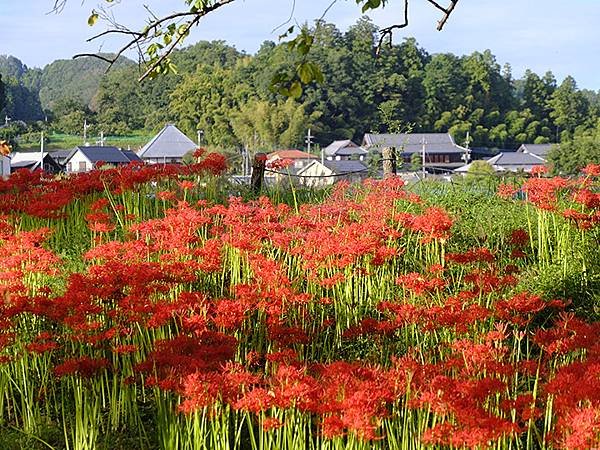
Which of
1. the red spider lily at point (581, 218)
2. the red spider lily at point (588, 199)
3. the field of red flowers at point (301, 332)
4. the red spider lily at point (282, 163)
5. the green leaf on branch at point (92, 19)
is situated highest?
the green leaf on branch at point (92, 19)

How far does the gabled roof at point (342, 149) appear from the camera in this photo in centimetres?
7094

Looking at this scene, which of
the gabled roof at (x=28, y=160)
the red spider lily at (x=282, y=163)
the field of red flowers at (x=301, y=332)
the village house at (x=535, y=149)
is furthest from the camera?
the village house at (x=535, y=149)

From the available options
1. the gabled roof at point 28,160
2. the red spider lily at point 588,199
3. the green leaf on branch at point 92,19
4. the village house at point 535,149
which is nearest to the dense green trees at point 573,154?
the village house at point 535,149

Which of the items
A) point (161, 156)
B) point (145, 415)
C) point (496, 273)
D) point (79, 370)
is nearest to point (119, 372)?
point (145, 415)

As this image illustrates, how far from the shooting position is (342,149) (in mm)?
72000

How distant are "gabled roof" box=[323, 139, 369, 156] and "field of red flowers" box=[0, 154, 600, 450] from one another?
208ft

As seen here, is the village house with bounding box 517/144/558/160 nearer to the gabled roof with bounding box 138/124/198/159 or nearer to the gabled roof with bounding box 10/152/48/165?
the gabled roof with bounding box 138/124/198/159

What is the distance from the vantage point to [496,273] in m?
5.66

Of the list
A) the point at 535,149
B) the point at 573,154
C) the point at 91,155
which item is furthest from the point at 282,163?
the point at 535,149

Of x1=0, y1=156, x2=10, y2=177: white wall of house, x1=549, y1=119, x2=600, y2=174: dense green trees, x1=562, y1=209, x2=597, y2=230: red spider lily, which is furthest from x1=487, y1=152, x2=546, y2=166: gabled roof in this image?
x1=562, y1=209, x2=597, y2=230: red spider lily

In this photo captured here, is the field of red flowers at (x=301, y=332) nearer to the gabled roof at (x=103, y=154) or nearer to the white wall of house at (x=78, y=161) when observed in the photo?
the gabled roof at (x=103, y=154)

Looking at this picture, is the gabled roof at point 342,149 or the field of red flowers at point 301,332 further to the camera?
the gabled roof at point 342,149

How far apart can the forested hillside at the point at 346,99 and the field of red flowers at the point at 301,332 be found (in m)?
56.3

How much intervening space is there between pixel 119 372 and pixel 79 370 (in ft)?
2.10
